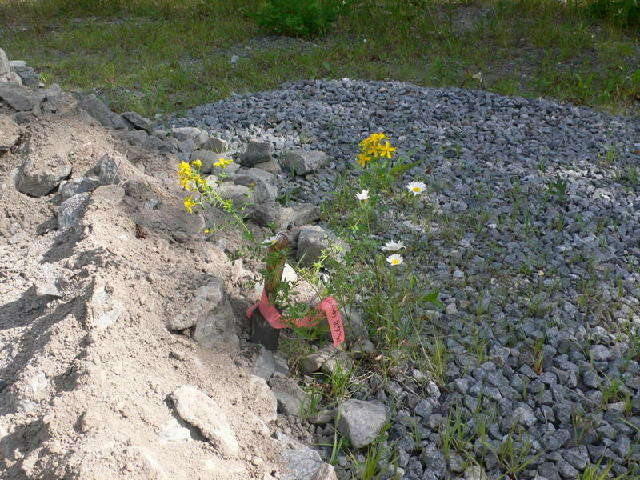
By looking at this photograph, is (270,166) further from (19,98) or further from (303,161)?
(19,98)

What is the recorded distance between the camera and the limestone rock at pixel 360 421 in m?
2.28

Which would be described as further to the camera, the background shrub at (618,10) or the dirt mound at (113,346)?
the background shrub at (618,10)

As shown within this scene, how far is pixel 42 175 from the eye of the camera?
3.51 m

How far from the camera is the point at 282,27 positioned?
834 cm

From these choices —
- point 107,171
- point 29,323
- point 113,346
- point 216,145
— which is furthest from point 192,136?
point 113,346

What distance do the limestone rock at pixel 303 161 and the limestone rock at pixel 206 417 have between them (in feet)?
7.84

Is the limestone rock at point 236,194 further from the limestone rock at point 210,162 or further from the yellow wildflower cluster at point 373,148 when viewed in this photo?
the yellow wildflower cluster at point 373,148

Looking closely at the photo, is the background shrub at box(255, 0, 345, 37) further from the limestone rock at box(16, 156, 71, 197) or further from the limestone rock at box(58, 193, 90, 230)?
the limestone rock at box(58, 193, 90, 230)

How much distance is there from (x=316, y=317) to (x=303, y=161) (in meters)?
1.83

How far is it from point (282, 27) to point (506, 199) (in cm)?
536

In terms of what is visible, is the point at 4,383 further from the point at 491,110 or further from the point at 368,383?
the point at 491,110

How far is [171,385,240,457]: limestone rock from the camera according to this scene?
2.05m

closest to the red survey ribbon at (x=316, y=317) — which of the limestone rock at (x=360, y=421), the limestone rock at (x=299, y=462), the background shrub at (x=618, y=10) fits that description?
the limestone rock at (x=360, y=421)

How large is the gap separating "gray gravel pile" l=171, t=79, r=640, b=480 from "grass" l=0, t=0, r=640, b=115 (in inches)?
39.6
